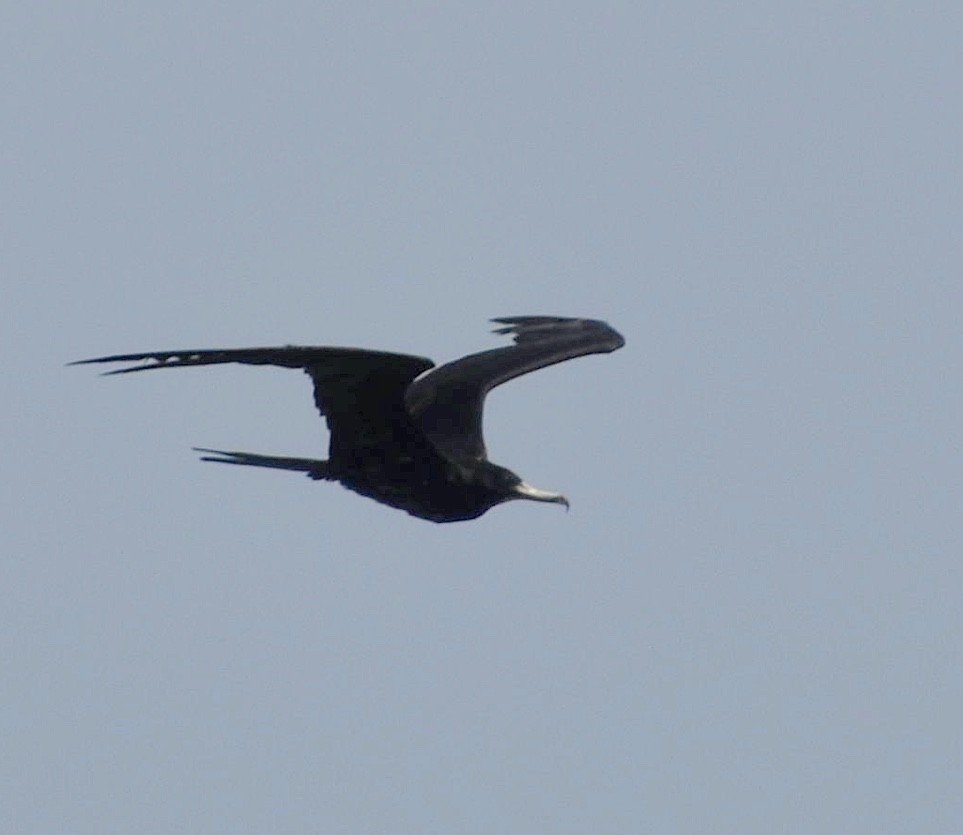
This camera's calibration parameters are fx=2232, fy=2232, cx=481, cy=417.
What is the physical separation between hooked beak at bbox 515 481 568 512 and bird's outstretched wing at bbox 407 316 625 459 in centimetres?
47

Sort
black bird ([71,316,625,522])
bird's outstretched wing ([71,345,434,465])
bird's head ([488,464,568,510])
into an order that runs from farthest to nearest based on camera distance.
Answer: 1. bird's head ([488,464,568,510])
2. black bird ([71,316,625,522])
3. bird's outstretched wing ([71,345,434,465])

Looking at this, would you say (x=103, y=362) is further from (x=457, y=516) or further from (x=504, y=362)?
(x=504, y=362)

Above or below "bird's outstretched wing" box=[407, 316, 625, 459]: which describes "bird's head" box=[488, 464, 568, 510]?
below

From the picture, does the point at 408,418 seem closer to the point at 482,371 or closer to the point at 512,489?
the point at 512,489

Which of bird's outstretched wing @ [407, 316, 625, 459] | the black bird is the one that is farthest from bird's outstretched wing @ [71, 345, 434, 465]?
bird's outstretched wing @ [407, 316, 625, 459]

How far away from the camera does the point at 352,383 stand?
1184cm

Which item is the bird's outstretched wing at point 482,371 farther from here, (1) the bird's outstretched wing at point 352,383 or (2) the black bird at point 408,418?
(1) the bird's outstretched wing at point 352,383

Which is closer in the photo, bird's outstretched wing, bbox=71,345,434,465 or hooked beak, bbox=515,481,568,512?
bird's outstretched wing, bbox=71,345,434,465

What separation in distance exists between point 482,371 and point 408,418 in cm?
254

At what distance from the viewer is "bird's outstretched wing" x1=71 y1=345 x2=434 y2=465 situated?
10758 millimetres

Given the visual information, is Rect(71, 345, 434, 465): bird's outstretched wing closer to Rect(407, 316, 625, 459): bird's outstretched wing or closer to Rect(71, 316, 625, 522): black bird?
Rect(71, 316, 625, 522): black bird

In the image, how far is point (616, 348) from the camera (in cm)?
1561

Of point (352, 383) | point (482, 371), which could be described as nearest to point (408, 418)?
point (352, 383)

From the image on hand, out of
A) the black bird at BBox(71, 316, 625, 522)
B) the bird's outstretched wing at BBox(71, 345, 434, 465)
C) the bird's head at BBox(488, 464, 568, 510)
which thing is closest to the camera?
the bird's outstretched wing at BBox(71, 345, 434, 465)
